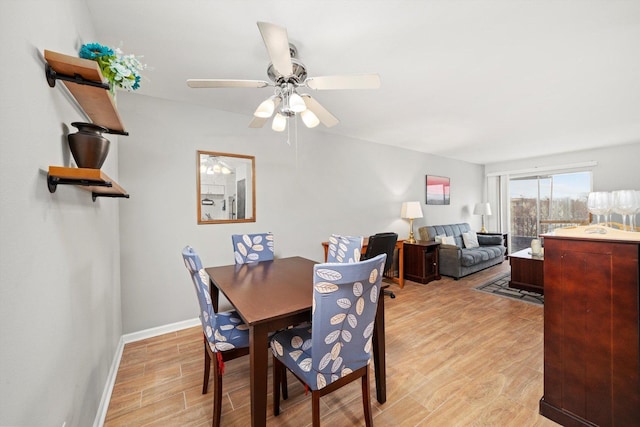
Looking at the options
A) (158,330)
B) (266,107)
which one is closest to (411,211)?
(266,107)

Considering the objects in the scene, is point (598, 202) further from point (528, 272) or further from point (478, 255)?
point (478, 255)

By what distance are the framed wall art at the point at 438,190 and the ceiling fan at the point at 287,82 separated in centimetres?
409

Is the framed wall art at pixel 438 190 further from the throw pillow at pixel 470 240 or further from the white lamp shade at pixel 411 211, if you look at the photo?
the white lamp shade at pixel 411 211

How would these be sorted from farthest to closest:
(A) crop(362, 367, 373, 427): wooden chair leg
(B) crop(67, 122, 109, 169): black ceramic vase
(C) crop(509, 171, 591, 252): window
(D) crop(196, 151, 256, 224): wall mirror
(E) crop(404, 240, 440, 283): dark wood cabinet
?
1. (C) crop(509, 171, 591, 252): window
2. (E) crop(404, 240, 440, 283): dark wood cabinet
3. (D) crop(196, 151, 256, 224): wall mirror
4. (A) crop(362, 367, 373, 427): wooden chair leg
5. (B) crop(67, 122, 109, 169): black ceramic vase

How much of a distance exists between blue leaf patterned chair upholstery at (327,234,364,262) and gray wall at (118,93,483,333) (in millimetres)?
1188

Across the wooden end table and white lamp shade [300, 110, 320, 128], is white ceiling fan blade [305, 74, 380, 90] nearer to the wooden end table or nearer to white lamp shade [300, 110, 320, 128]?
white lamp shade [300, 110, 320, 128]

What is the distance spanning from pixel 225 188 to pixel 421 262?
341cm

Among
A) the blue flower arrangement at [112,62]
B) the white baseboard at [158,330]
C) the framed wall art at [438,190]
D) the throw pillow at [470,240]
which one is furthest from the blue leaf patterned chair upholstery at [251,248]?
the throw pillow at [470,240]

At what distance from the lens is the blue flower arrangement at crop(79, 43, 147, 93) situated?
45.6 inches

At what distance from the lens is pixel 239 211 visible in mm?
3154

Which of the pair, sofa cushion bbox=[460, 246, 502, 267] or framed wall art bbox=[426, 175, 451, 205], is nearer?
sofa cushion bbox=[460, 246, 502, 267]

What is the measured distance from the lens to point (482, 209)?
20.9ft

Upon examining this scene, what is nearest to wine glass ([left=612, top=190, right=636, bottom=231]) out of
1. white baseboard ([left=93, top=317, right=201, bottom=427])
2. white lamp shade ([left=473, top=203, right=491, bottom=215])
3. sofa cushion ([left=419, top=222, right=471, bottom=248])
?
sofa cushion ([left=419, top=222, right=471, bottom=248])

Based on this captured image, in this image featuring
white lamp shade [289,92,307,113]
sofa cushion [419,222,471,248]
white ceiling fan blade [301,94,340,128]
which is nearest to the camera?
white lamp shade [289,92,307,113]
